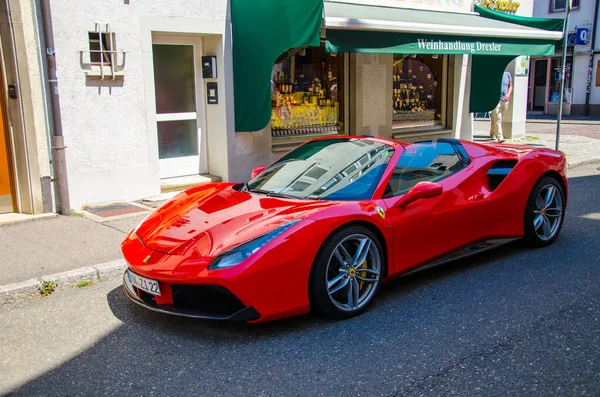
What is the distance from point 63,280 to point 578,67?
26950 mm

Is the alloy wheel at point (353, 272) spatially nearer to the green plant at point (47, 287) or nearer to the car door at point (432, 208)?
the car door at point (432, 208)

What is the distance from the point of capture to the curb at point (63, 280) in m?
4.84

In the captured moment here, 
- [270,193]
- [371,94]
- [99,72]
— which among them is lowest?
[270,193]

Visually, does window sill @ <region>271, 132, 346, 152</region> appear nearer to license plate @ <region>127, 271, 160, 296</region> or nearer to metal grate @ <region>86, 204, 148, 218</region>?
metal grate @ <region>86, 204, 148, 218</region>

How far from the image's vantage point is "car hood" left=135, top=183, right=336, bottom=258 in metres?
3.92

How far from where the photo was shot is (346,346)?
3764 millimetres

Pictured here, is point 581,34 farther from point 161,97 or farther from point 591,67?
point 161,97

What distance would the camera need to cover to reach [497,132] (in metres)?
14.9

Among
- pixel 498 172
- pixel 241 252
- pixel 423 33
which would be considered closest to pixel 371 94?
pixel 423 33

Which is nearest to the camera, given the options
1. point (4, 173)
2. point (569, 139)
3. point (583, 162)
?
point (4, 173)

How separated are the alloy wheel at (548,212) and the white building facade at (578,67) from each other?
21.6 meters

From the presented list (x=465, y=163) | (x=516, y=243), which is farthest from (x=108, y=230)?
(x=516, y=243)

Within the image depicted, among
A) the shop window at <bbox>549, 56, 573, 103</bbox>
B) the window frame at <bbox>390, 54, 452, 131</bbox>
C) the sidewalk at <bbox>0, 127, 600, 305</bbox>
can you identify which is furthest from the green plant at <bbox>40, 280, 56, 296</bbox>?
the shop window at <bbox>549, 56, 573, 103</bbox>

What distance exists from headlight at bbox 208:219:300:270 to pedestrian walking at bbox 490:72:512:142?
11577 mm
